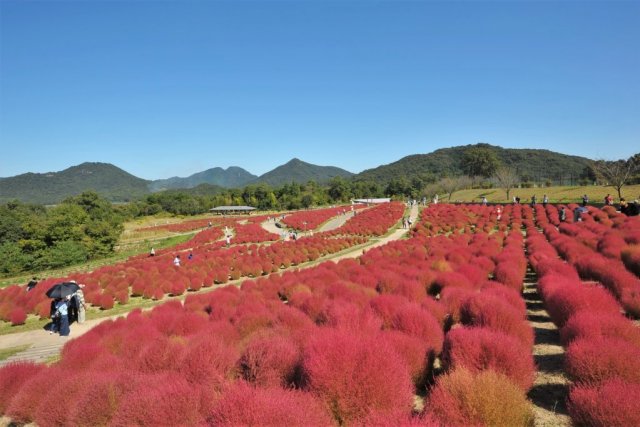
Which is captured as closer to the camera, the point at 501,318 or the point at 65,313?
the point at 501,318

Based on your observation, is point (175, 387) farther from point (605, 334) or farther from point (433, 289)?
point (433, 289)

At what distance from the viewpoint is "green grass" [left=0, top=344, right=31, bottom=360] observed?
1063 cm

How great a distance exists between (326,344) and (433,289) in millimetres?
7274

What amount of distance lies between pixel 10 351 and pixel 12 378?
7007 mm

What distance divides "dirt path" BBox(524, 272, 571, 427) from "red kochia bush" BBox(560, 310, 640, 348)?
623 millimetres

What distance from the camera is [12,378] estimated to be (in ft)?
20.6

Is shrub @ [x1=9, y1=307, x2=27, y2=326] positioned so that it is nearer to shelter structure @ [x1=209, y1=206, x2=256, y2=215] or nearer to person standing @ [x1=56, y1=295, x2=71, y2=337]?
person standing @ [x1=56, y1=295, x2=71, y2=337]

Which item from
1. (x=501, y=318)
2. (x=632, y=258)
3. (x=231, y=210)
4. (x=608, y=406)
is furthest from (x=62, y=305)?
(x=231, y=210)

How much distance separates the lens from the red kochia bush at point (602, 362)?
3906 mm

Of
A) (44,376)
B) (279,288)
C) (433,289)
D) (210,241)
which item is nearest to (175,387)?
(44,376)

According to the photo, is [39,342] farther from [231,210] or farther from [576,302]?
[231,210]

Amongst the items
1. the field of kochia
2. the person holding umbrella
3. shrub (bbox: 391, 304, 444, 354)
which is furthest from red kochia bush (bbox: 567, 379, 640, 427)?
the person holding umbrella

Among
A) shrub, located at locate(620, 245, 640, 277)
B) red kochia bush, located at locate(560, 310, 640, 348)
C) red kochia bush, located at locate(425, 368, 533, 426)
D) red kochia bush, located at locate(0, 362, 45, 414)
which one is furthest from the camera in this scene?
shrub, located at locate(620, 245, 640, 277)

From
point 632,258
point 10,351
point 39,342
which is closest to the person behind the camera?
point 632,258
